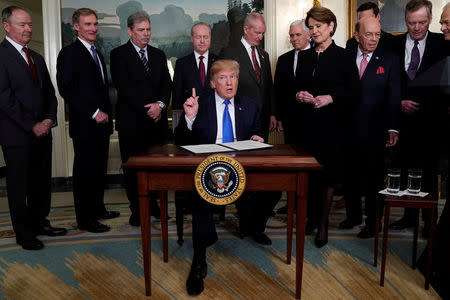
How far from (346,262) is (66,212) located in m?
3.07

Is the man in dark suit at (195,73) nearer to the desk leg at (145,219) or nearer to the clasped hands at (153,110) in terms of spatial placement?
the clasped hands at (153,110)

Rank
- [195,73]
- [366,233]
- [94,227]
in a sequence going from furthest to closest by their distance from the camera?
[195,73] → [94,227] → [366,233]

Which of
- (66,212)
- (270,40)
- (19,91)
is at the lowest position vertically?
(66,212)

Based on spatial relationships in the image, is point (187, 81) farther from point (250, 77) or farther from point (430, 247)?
point (430, 247)

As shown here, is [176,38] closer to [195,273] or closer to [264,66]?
[264,66]

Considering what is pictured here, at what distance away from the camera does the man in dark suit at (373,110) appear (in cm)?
351

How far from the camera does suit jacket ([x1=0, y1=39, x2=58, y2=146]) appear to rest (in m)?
3.30

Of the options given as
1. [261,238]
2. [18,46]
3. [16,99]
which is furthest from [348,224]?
[18,46]

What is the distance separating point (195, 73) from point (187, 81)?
4.5 inches

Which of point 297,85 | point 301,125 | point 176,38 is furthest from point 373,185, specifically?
point 176,38

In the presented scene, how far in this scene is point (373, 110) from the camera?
3.57m

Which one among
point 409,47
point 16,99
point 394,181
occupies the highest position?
point 409,47

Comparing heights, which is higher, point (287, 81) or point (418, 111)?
point (287, 81)

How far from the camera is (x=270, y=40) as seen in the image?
242 inches
